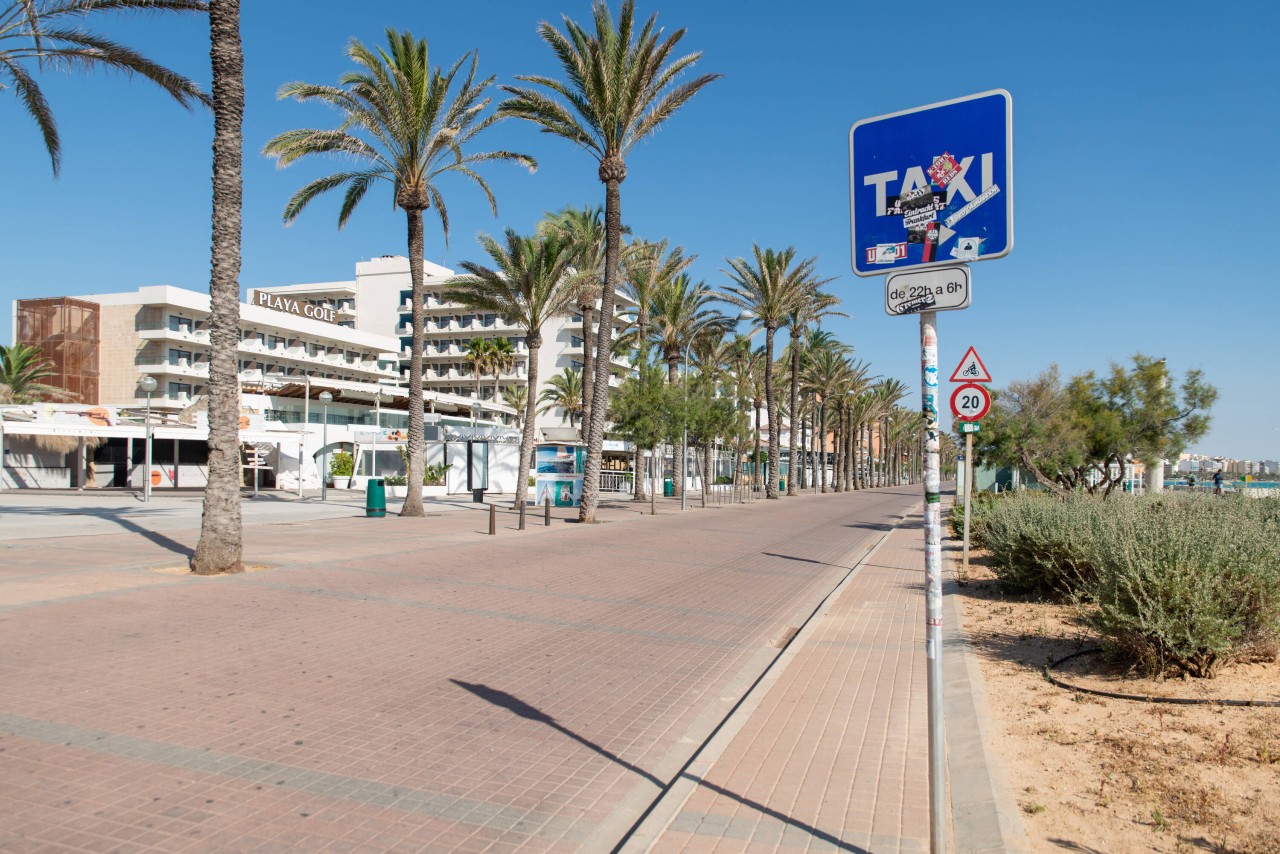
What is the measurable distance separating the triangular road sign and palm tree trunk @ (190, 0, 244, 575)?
10.5 meters

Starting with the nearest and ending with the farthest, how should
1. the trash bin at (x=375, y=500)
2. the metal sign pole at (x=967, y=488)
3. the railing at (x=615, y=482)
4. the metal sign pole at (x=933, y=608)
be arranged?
the metal sign pole at (x=933, y=608) → the metal sign pole at (x=967, y=488) → the trash bin at (x=375, y=500) → the railing at (x=615, y=482)

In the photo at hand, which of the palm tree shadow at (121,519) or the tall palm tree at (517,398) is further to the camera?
the tall palm tree at (517,398)

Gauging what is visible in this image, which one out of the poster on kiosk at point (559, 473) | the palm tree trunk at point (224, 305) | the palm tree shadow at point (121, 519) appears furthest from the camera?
the poster on kiosk at point (559, 473)

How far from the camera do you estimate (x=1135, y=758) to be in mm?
4832

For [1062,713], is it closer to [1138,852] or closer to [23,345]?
[1138,852]

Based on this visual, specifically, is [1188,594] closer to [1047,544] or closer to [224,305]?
[1047,544]

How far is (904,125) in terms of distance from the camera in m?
3.90

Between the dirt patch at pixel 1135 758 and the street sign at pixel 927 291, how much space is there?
96.5 inches

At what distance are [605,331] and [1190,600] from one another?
66.3 feet

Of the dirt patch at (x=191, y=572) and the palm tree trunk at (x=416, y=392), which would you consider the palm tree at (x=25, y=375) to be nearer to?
the palm tree trunk at (x=416, y=392)

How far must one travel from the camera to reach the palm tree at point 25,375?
52875 millimetres

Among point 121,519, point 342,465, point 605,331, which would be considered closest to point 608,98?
point 605,331

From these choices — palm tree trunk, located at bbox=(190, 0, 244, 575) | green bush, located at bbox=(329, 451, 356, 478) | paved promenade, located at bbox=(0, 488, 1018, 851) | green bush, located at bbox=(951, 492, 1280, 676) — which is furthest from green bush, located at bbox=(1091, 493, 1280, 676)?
green bush, located at bbox=(329, 451, 356, 478)

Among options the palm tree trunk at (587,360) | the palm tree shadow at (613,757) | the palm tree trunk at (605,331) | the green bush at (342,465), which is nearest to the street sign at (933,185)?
the palm tree shadow at (613,757)
